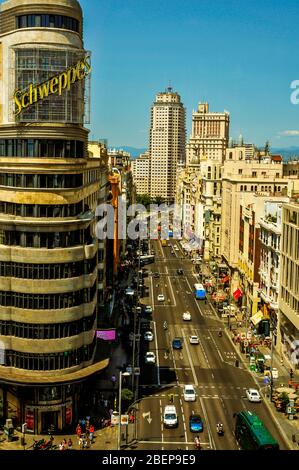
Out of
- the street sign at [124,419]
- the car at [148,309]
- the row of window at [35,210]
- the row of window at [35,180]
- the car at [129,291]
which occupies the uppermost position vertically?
the row of window at [35,180]

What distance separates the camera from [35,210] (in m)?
62.4

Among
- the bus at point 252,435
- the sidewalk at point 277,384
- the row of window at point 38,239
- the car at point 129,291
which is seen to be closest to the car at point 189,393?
the sidewalk at point 277,384

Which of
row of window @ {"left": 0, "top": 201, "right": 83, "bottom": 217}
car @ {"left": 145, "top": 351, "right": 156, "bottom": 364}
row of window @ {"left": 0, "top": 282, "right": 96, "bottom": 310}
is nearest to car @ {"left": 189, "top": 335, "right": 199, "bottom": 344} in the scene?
car @ {"left": 145, "top": 351, "right": 156, "bottom": 364}

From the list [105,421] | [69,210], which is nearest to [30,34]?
[69,210]

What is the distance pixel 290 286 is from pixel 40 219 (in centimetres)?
4133

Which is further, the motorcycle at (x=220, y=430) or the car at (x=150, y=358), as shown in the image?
the car at (x=150, y=358)

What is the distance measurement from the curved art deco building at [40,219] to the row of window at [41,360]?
0.10 meters

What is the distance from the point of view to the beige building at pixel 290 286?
283ft

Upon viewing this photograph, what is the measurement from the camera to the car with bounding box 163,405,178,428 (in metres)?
65.9

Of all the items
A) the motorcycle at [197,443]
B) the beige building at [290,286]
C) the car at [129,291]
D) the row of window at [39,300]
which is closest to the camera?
the motorcycle at [197,443]

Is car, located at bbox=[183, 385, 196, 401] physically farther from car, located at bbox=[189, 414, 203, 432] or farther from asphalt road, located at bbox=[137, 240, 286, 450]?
car, located at bbox=[189, 414, 203, 432]

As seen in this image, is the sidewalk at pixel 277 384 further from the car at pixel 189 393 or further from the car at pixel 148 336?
the car at pixel 148 336

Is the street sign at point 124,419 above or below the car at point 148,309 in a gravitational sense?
above
